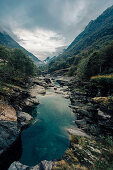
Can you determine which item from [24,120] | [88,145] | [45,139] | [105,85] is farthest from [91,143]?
[105,85]

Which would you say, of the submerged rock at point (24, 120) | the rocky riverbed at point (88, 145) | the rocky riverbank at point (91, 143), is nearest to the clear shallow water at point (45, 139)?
the submerged rock at point (24, 120)

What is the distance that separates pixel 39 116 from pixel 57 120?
5.43m

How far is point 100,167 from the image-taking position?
8148mm

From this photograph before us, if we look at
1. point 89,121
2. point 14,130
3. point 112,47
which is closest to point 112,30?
point 112,47

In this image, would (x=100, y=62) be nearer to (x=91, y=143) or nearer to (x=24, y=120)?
(x=91, y=143)

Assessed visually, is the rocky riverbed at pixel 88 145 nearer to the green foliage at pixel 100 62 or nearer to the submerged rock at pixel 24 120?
the submerged rock at pixel 24 120

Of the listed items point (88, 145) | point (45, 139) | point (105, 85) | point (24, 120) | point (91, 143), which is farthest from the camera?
point (105, 85)

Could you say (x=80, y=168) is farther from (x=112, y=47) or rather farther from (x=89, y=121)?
(x=112, y=47)

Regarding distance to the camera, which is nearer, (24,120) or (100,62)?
(24,120)

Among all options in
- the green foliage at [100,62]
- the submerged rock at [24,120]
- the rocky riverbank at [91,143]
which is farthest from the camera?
the green foliage at [100,62]

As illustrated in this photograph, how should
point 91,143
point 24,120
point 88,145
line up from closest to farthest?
point 88,145, point 91,143, point 24,120

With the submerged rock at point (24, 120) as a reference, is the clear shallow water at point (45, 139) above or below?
below

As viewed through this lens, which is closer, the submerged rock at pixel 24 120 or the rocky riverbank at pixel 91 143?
the rocky riverbank at pixel 91 143

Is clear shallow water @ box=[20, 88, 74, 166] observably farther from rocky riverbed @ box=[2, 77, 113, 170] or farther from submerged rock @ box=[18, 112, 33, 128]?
rocky riverbed @ box=[2, 77, 113, 170]
